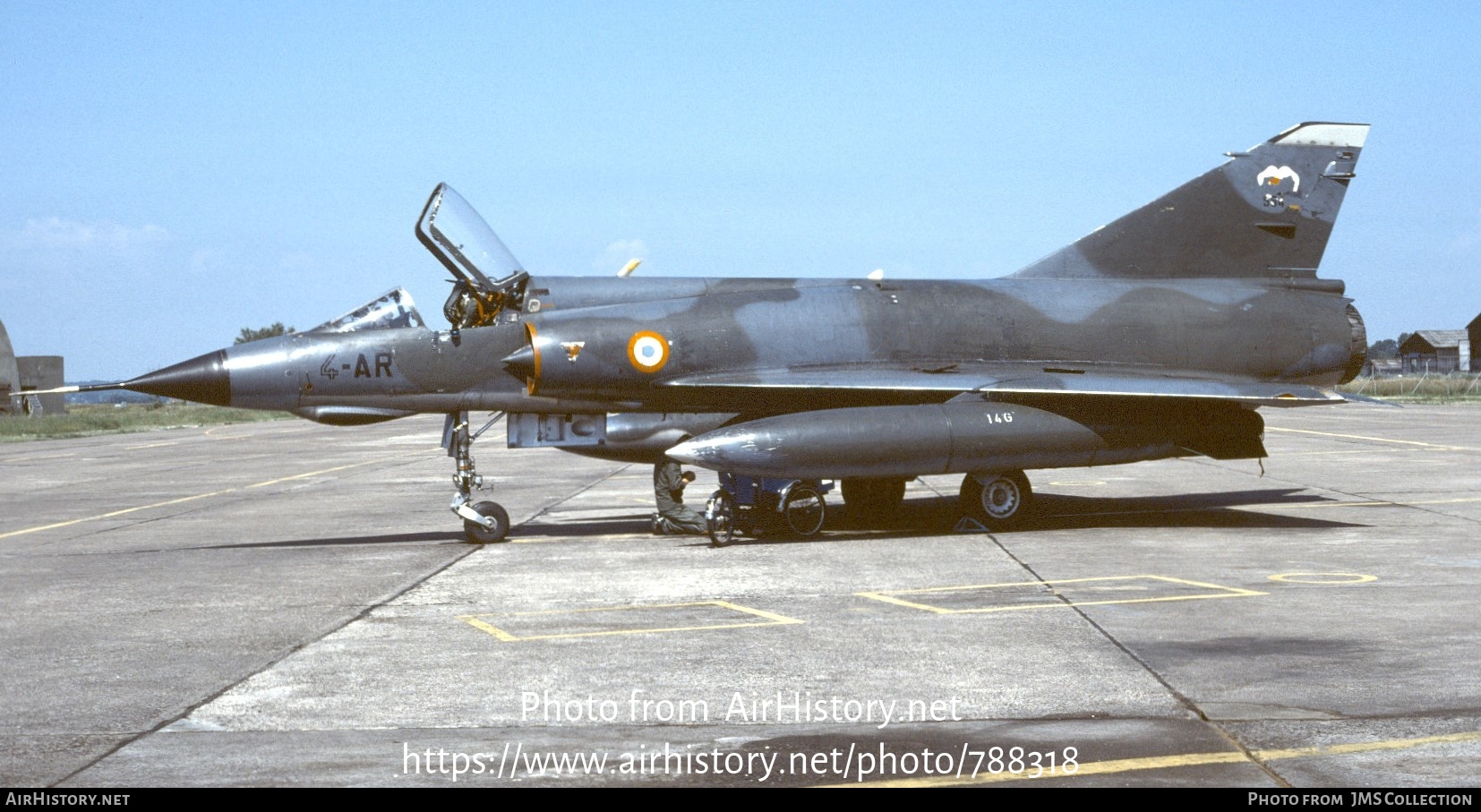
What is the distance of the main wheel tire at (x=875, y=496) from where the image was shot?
1834 centimetres

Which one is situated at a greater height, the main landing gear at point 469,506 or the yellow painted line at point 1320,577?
the main landing gear at point 469,506

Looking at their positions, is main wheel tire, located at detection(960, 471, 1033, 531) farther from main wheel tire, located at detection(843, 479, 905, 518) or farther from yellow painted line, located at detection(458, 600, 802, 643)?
yellow painted line, located at detection(458, 600, 802, 643)

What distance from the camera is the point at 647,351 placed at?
1625 cm

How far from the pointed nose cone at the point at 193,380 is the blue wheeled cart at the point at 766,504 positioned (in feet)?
17.6

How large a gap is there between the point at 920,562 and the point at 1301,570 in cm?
339

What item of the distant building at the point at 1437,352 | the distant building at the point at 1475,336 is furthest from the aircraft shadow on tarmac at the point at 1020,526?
the distant building at the point at 1437,352

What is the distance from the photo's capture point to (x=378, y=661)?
367 inches

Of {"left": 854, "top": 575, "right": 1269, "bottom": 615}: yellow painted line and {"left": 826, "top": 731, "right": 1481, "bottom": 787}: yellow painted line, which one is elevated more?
{"left": 826, "top": 731, "right": 1481, "bottom": 787}: yellow painted line

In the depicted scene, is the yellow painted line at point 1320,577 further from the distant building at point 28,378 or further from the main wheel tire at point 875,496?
the distant building at point 28,378

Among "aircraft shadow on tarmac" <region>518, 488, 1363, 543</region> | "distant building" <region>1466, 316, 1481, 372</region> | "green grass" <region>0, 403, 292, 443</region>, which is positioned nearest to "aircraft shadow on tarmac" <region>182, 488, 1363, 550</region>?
"aircraft shadow on tarmac" <region>518, 488, 1363, 543</region>

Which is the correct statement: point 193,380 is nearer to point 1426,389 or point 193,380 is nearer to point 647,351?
point 647,351

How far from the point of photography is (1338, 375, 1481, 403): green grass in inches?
2616

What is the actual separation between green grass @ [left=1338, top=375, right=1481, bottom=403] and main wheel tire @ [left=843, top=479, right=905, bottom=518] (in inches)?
2031
